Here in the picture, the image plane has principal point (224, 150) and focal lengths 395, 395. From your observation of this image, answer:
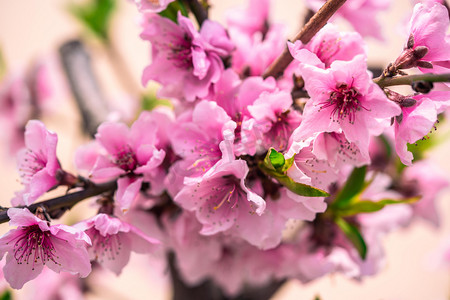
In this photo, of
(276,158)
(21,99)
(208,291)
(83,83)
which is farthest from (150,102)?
(276,158)

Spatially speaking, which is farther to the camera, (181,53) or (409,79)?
(181,53)

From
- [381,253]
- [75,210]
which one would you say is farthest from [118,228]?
[75,210]

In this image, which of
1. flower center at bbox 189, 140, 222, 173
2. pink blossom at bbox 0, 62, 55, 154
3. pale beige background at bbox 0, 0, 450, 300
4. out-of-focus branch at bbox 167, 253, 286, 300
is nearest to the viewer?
flower center at bbox 189, 140, 222, 173

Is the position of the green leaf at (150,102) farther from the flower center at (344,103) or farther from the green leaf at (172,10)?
the flower center at (344,103)

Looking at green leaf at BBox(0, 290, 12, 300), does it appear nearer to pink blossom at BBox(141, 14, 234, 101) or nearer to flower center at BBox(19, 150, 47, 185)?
flower center at BBox(19, 150, 47, 185)

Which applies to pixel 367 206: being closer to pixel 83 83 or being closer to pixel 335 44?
→ pixel 335 44

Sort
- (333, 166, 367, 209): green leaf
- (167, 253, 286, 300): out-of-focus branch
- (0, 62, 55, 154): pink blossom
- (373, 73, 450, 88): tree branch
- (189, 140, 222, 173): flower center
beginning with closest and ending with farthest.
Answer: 1. (373, 73, 450, 88): tree branch
2. (189, 140, 222, 173): flower center
3. (333, 166, 367, 209): green leaf
4. (167, 253, 286, 300): out-of-focus branch
5. (0, 62, 55, 154): pink blossom

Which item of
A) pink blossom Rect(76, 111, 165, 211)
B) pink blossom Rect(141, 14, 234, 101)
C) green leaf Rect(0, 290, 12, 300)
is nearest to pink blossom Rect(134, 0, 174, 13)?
pink blossom Rect(141, 14, 234, 101)
